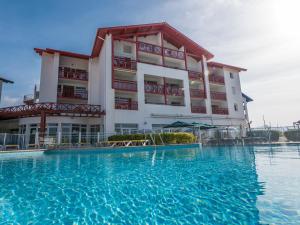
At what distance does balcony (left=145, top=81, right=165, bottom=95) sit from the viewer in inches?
928

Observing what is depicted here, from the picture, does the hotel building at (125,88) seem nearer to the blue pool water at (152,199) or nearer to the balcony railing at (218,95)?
the balcony railing at (218,95)

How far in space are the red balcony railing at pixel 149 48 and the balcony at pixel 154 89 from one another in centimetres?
477

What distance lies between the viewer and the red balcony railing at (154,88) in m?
23.6

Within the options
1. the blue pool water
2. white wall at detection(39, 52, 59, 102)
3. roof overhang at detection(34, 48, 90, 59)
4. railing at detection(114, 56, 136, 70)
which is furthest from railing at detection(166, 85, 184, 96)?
the blue pool water

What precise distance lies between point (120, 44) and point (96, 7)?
471 inches

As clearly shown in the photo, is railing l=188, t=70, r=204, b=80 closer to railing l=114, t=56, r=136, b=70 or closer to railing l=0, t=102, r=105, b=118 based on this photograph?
railing l=114, t=56, r=136, b=70

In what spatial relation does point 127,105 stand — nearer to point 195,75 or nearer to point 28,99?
point 195,75

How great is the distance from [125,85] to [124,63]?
301cm

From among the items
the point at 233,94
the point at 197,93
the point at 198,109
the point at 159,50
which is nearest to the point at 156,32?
the point at 159,50

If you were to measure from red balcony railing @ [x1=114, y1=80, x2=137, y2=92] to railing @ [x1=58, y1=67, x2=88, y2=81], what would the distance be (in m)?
5.16

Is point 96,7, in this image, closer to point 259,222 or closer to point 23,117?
point 259,222

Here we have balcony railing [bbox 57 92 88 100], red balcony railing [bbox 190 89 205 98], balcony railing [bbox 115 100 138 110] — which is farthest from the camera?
red balcony railing [bbox 190 89 205 98]

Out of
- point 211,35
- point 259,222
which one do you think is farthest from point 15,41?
point 259,222

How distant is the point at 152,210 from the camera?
12.7ft
